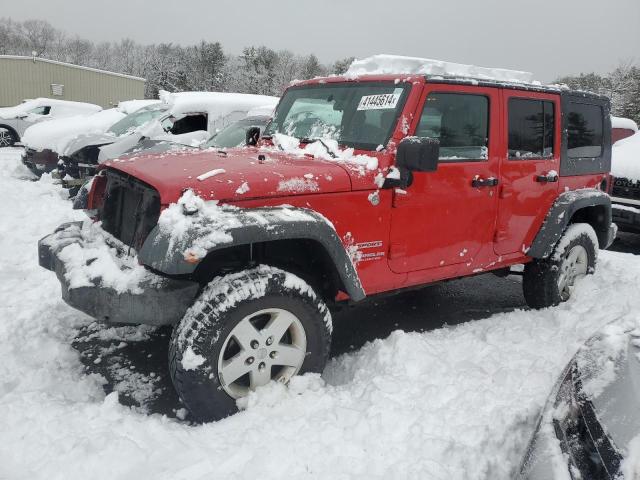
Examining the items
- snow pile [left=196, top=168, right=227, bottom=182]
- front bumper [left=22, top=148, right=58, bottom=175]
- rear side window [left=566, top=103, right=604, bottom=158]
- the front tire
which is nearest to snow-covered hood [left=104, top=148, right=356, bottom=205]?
snow pile [left=196, top=168, right=227, bottom=182]

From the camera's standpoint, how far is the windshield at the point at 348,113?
335 centimetres

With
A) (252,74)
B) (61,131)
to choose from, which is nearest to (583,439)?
(61,131)

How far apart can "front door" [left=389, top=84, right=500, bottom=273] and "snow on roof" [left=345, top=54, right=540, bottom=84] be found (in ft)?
0.57

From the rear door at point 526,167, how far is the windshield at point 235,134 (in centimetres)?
466

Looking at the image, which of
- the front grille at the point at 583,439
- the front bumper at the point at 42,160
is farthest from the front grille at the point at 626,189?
the front bumper at the point at 42,160

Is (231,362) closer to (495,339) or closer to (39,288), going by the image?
(495,339)

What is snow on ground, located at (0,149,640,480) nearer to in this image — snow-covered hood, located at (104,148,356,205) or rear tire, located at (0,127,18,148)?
snow-covered hood, located at (104,148,356,205)

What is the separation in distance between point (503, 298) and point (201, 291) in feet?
11.3

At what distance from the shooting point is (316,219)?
281cm

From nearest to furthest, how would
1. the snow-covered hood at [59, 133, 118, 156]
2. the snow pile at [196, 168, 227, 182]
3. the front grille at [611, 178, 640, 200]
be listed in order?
the snow pile at [196, 168, 227, 182] → the front grille at [611, 178, 640, 200] → the snow-covered hood at [59, 133, 118, 156]

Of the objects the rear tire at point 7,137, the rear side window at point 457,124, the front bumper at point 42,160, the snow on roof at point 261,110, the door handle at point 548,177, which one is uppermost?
the rear side window at point 457,124

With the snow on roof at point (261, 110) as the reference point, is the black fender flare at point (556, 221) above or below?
below

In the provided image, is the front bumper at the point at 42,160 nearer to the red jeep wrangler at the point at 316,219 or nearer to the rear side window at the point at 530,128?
the red jeep wrangler at the point at 316,219

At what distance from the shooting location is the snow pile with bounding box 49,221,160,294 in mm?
2691
